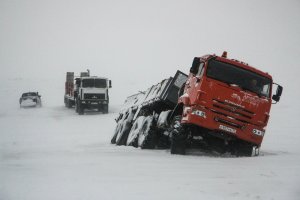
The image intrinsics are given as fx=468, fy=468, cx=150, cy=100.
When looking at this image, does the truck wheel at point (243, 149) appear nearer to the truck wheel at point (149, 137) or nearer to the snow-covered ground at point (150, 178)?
the snow-covered ground at point (150, 178)

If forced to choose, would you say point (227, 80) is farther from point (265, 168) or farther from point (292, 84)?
point (292, 84)

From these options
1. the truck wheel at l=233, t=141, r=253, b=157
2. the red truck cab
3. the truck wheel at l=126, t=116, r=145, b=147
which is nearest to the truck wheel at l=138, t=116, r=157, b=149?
the truck wheel at l=126, t=116, r=145, b=147

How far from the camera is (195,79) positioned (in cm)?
1118

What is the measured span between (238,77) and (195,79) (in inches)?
40.3

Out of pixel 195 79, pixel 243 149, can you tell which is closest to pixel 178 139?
pixel 195 79

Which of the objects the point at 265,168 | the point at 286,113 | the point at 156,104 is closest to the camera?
the point at 265,168

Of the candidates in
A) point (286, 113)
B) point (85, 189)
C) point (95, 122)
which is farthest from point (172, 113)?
point (286, 113)

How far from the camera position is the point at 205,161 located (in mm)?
9508

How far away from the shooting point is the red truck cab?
10406 mm

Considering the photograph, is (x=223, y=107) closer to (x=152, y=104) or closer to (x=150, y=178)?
(x=152, y=104)

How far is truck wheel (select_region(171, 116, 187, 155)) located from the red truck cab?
0.19m

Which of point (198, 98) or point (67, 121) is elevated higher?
point (198, 98)

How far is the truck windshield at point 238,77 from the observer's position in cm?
1077

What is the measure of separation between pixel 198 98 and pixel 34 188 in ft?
16.9
